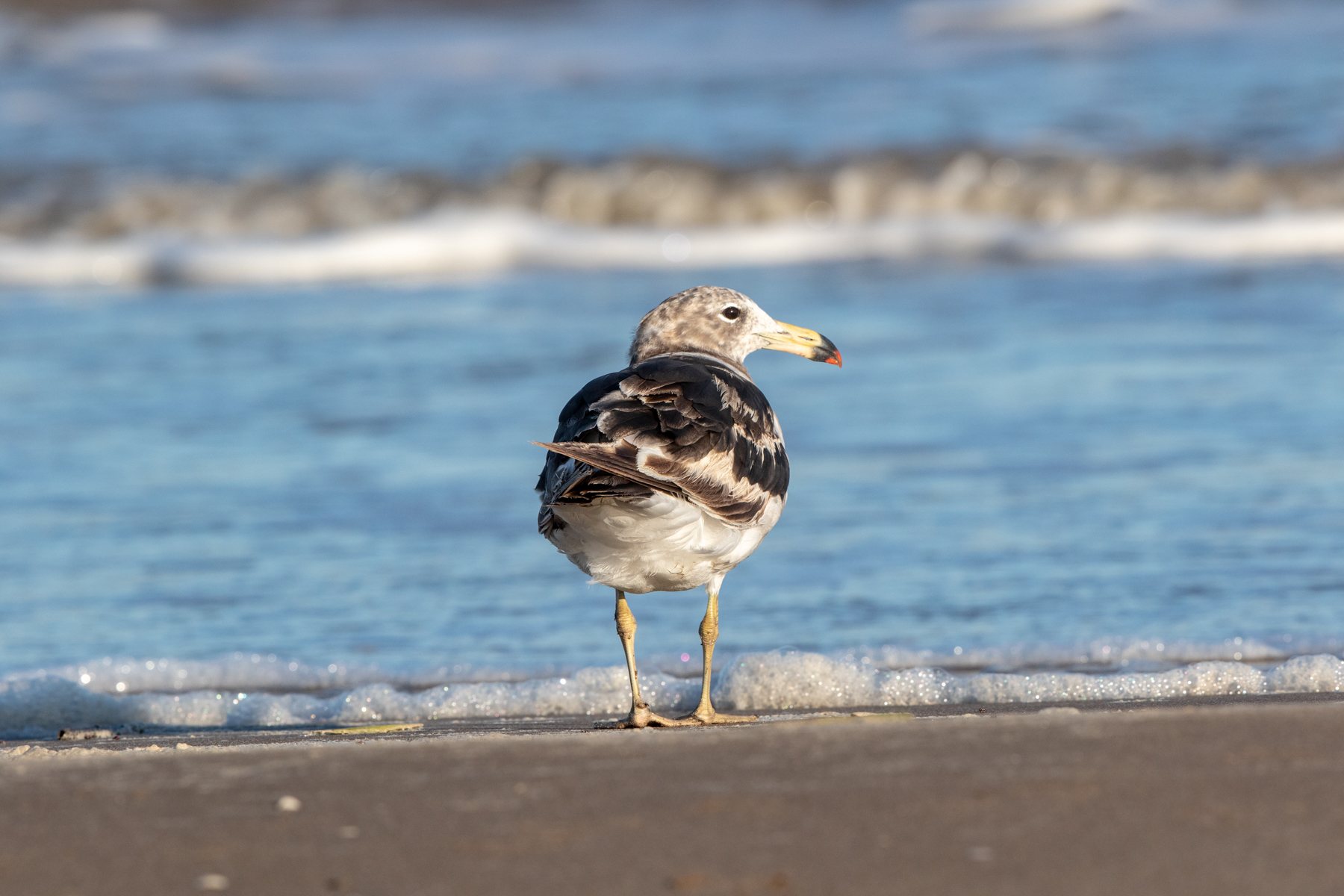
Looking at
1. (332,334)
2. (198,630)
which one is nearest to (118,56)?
(332,334)

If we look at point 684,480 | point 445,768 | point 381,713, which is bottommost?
point 381,713

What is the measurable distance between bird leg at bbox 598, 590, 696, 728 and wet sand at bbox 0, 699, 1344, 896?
564 mm

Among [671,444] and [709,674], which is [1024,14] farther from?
[671,444]

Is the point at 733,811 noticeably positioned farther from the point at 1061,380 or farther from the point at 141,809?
the point at 1061,380

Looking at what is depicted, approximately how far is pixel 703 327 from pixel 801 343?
315 millimetres

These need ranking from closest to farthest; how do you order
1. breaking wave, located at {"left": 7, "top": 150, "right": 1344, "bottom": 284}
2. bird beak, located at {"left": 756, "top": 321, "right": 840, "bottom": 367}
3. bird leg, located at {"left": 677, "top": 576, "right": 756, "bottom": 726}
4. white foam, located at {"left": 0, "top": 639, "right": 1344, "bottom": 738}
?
bird leg, located at {"left": 677, "top": 576, "right": 756, "bottom": 726} → white foam, located at {"left": 0, "top": 639, "right": 1344, "bottom": 738} → bird beak, located at {"left": 756, "top": 321, "right": 840, "bottom": 367} → breaking wave, located at {"left": 7, "top": 150, "right": 1344, "bottom": 284}

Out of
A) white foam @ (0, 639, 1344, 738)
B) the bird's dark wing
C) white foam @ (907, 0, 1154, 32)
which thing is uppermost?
white foam @ (907, 0, 1154, 32)

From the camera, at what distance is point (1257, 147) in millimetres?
13633

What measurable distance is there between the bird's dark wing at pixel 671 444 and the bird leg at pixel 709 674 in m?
0.33

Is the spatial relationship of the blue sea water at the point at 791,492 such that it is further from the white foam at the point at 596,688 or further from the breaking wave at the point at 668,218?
the breaking wave at the point at 668,218

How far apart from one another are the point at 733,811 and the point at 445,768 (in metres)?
0.61

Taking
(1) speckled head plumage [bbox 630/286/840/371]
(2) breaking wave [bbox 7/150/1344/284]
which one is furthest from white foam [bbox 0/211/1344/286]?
(1) speckled head plumage [bbox 630/286/840/371]

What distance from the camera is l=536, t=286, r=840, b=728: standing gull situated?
161 inches

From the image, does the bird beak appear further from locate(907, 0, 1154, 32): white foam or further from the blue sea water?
locate(907, 0, 1154, 32): white foam
